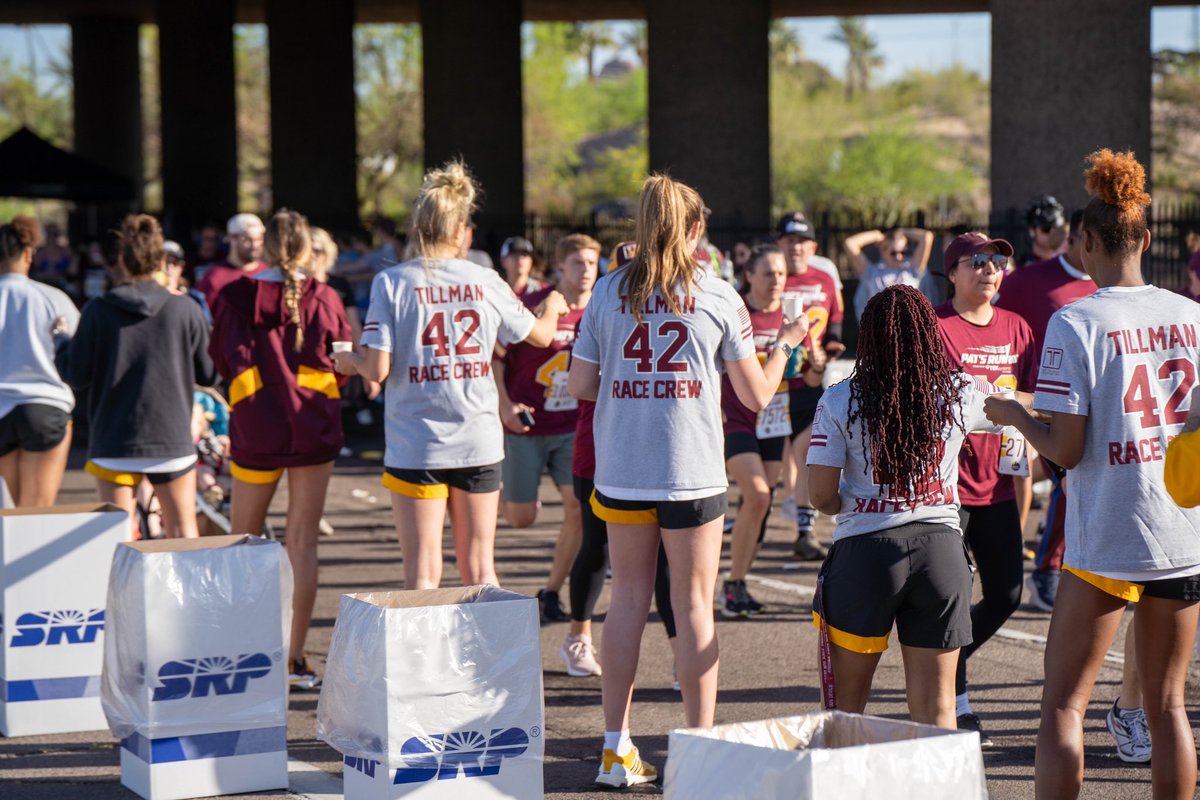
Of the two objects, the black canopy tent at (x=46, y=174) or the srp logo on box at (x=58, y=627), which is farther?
the black canopy tent at (x=46, y=174)

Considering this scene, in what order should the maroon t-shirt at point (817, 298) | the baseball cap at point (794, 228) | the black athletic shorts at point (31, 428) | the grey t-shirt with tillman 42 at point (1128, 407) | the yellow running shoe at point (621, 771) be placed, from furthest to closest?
the baseball cap at point (794, 228)
the maroon t-shirt at point (817, 298)
the black athletic shorts at point (31, 428)
the yellow running shoe at point (621, 771)
the grey t-shirt with tillman 42 at point (1128, 407)

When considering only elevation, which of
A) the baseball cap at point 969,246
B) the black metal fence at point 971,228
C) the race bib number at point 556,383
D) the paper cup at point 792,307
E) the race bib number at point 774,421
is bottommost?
the race bib number at point 774,421

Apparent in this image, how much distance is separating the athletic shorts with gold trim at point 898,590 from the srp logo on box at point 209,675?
6.59ft

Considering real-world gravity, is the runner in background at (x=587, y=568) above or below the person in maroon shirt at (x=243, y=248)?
below

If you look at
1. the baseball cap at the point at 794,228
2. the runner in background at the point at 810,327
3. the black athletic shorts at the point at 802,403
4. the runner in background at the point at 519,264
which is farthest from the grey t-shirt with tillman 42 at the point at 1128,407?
the runner in background at the point at 519,264

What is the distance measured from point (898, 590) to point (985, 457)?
1.40m

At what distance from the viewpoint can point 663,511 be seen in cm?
→ 526

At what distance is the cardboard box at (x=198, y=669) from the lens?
5270 millimetres

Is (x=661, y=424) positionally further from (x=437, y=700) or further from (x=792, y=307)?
(x=437, y=700)

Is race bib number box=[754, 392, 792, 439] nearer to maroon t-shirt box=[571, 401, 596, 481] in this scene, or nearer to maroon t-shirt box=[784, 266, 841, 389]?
maroon t-shirt box=[784, 266, 841, 389]

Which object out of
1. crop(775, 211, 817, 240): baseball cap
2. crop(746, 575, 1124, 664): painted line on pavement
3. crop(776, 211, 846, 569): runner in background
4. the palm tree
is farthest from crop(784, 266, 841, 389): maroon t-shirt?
the palm tree

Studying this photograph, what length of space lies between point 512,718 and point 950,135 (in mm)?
106998

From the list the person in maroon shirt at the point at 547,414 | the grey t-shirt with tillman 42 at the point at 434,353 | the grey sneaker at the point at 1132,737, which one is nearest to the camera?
the grey sneaker at the point at 1132,737

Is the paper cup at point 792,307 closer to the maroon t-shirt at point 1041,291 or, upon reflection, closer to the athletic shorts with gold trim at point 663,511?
the athletic shorts with gold trim at point 663,511
